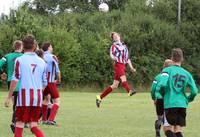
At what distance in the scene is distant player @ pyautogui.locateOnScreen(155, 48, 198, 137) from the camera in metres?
10.2

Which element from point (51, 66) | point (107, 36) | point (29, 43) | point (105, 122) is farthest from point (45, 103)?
point (107, 36)

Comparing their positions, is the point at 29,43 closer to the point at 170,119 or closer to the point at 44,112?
the point at 170,119

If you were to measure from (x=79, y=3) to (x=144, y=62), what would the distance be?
103ft

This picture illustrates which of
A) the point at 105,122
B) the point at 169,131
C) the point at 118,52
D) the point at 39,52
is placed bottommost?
the point at 105,122

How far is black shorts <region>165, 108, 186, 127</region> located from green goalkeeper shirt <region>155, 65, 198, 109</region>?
0.09 meters

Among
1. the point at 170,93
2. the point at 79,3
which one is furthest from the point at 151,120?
the point at 79,3

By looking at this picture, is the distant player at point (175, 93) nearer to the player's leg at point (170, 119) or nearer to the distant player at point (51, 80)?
the player's leg at point (170, 119)

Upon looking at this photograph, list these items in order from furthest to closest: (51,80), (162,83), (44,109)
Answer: (44,109)
(51,80)
(162,83)

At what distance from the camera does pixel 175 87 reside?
1026 centimetres

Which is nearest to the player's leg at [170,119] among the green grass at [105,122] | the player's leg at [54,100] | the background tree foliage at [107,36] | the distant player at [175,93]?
the distant player at [175,93]

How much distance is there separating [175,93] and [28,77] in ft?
8.27

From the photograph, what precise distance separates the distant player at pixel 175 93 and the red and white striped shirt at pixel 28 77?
6.71ft

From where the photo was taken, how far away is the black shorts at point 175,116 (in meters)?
10.3

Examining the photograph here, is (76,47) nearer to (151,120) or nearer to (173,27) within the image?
(173,27)
